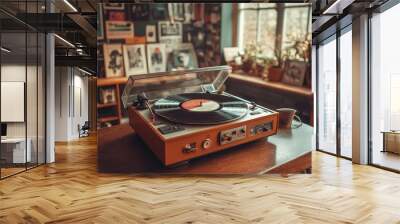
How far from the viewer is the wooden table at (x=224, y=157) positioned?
492 centimetres

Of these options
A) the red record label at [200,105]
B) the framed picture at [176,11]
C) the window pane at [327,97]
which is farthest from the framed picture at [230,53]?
the window pane at [327,97]

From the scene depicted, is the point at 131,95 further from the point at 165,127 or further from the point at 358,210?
the point at 358,210

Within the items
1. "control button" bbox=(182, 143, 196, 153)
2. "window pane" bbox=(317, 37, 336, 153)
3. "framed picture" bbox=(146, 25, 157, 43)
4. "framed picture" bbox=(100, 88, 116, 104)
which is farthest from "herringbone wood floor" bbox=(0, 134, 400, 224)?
"window pane" bbox=(317, 37, 336, 153)

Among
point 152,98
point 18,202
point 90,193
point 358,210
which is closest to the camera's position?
point 358,210

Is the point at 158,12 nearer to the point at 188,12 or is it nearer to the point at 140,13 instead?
the point at 140,13

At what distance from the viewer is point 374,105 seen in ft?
20.9

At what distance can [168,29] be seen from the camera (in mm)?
5117

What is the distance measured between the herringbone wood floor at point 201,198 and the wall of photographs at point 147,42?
113cm

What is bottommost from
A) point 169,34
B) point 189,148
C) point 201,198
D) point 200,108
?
point 201,198

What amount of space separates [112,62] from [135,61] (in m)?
0.33

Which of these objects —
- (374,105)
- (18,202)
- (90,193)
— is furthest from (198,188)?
(374,105)

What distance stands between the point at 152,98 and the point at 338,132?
4636 millimetres

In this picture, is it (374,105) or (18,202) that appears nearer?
(18,202)

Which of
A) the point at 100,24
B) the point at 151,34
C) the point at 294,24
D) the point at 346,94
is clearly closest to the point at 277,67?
the point at 294,24
